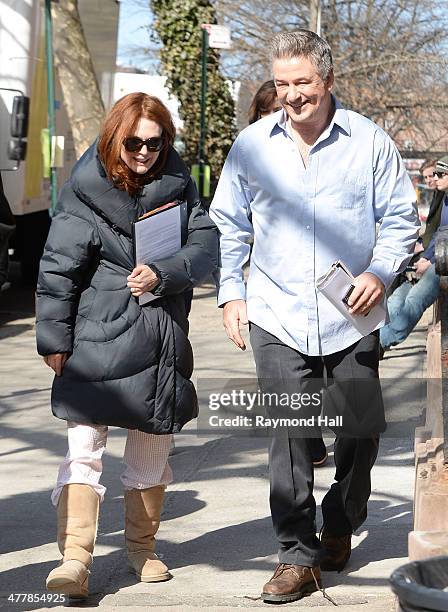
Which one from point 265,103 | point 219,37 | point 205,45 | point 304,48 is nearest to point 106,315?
point 304,48

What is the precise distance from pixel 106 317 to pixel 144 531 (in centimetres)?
83

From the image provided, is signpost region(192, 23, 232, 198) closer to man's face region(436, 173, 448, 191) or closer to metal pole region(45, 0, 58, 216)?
metal pole region(45, 0, 58, 216)

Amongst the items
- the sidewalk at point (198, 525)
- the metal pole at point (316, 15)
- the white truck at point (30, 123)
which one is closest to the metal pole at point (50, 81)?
the white truck at point (30, 123)

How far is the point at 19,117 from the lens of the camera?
1254 centimetres

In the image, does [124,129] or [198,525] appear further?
[198,525]

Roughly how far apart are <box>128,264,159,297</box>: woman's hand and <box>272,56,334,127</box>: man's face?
731 mm

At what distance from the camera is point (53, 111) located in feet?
46.4

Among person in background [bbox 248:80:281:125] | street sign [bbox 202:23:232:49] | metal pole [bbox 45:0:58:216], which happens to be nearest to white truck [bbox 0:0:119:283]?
metal pole [bbox 45:0:58:216]

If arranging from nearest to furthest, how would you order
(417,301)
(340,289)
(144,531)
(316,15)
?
(340,289)
(144,531)
(417,301)
(316,15)

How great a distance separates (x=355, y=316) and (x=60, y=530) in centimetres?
129

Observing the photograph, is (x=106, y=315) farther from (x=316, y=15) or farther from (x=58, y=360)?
(x=316, y=15)

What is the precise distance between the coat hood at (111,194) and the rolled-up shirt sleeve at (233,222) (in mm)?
203

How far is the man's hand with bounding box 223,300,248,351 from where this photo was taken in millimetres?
4598

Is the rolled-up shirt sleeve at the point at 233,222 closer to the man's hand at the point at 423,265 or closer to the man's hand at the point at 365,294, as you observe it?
the man's hand at the point at 365,294
